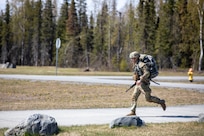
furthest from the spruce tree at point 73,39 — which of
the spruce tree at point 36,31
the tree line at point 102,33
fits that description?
the spruce tree at point 36,31

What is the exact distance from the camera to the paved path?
11625 millimetres

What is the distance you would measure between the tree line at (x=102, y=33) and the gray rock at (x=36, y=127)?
4948cm

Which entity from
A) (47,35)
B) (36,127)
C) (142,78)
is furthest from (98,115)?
(47,35)

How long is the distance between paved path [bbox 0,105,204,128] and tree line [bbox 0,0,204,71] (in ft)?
145

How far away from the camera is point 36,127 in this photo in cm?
932

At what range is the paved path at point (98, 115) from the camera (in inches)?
458

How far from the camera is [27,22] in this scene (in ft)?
287

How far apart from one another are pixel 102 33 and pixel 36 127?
240 ft

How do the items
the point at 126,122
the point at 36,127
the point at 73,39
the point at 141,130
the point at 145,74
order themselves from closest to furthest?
the point at 36,127 < the point at 141,130 < the point at 126,122 < the point at 145,74 < the point at 73,39

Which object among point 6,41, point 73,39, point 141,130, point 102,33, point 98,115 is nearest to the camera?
point 141,130

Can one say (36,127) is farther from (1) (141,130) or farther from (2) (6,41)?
(2) (6,41)

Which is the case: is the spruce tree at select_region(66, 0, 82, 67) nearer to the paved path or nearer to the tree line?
the tree line

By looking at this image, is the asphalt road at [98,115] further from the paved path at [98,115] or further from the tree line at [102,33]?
the tree line at [102,33]

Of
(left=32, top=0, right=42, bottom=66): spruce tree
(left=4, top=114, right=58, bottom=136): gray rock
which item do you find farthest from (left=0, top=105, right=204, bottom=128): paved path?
(left=32, top=0, right=42, bottom=66): spruce tree
